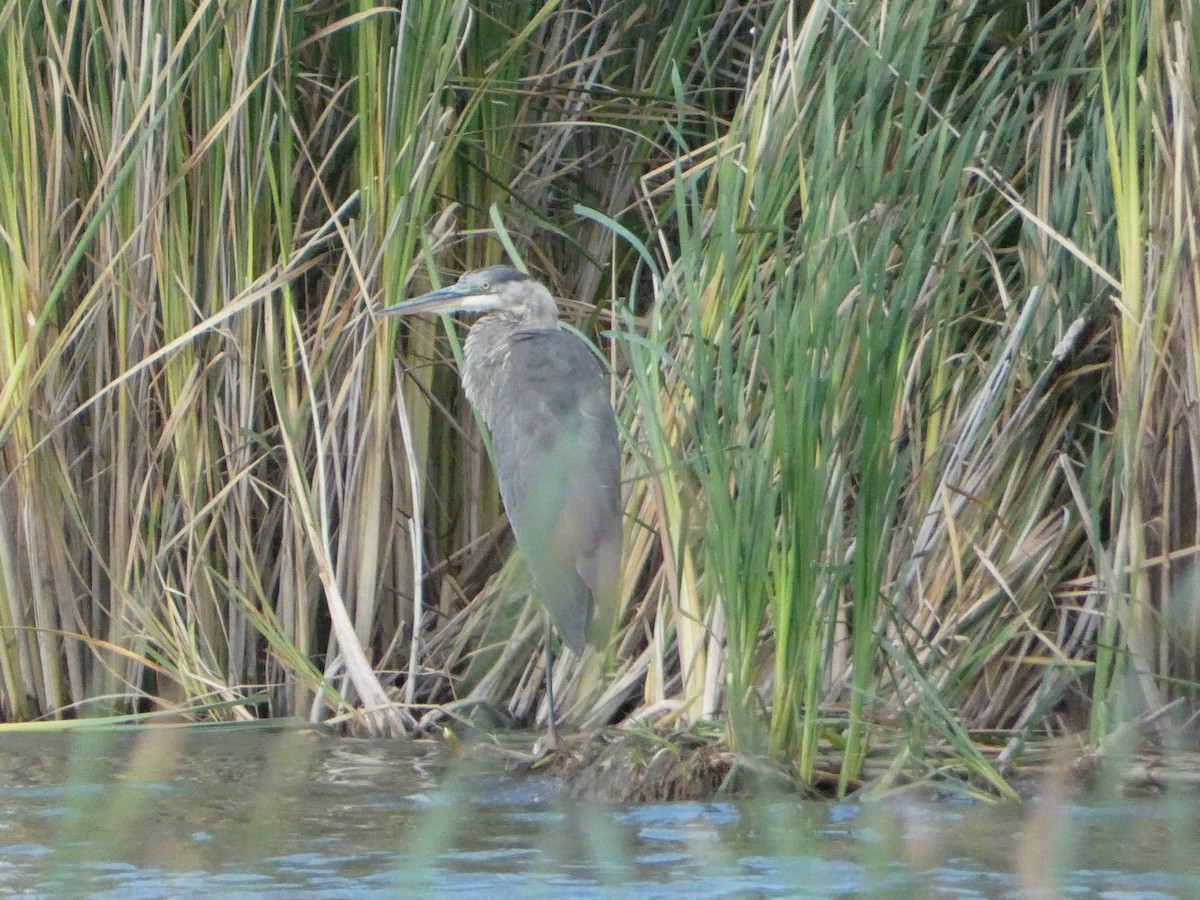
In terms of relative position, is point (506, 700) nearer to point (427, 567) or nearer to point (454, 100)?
point (427, 567)

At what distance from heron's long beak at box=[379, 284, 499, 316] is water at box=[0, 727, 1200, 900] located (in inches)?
41.1

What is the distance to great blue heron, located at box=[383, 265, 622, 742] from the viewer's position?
379cm

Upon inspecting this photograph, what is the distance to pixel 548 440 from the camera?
399 centimetres

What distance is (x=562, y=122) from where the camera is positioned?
166 inches

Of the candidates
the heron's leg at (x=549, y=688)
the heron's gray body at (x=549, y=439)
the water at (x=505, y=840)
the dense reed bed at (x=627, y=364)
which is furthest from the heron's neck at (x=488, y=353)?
the water at (x=505, y=840)

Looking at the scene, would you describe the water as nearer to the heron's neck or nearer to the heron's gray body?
the heron's gray body

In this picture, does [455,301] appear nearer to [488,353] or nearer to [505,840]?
[488,353]

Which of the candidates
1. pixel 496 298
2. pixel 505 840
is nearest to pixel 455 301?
pixel 496 298

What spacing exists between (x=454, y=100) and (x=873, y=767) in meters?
1.84

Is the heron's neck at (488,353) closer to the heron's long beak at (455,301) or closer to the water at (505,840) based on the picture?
the heron's long beak at (455,301)

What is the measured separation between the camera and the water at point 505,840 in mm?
2730

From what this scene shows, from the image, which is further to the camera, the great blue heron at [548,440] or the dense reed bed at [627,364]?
the great blue heron at [548,440]

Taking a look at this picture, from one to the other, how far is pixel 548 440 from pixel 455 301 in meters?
0.41

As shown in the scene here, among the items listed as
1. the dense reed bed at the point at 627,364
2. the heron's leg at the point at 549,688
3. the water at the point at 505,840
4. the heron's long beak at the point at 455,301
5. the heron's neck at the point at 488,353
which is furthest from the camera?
A: the heron's neck at the point at 488,353
